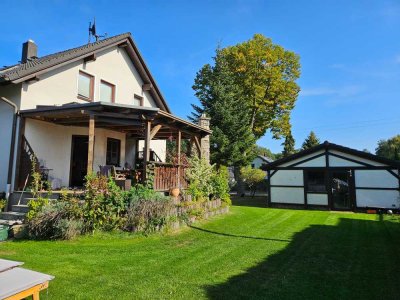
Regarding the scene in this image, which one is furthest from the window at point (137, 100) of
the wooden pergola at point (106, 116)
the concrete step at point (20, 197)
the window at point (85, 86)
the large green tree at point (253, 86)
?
the large green tree at point (253, 86)

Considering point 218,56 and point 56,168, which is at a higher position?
point 218,56

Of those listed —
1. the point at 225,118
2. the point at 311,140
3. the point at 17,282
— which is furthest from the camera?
the point at 311,140

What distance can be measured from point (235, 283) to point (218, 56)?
966 inches

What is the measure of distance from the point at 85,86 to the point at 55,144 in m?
3.19

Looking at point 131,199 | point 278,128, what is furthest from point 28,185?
point 278,128

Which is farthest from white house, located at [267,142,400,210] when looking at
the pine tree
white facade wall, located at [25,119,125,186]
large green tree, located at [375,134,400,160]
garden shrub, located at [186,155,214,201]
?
large green tree, located at [375,134,400,160]

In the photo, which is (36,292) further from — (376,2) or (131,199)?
(376,2)

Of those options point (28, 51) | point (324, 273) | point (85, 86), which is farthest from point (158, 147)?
point (324, 273)

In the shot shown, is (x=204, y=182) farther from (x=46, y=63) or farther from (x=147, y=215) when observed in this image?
(x=46, y=63)

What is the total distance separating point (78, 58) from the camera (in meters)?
12.2

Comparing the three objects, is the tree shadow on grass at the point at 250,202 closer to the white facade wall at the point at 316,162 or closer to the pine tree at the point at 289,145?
the white facade wall at the point at 316,162

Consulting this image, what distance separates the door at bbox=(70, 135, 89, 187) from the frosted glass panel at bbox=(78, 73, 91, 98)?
2037 millimetres

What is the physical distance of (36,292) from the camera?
11.0 feet

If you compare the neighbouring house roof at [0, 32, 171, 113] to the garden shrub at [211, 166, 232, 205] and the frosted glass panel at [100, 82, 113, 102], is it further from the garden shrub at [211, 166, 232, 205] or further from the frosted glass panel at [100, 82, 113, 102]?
the garden shrub at [211, 166, 232, 205]
